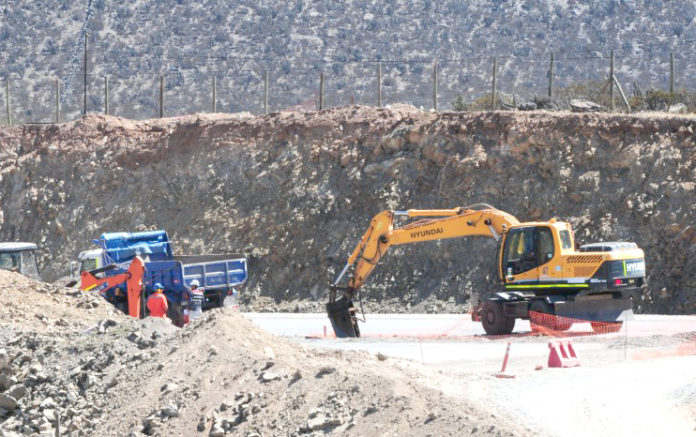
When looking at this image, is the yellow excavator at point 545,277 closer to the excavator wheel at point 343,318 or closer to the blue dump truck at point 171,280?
the excavator wheel at point 343,318

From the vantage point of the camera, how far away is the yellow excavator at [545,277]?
78.0ft

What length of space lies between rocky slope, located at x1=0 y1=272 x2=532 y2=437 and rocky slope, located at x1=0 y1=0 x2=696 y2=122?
45033 mm

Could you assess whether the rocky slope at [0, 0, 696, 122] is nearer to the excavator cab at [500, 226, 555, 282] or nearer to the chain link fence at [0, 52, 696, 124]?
the chain link fence at [0, 52, 696, 124]

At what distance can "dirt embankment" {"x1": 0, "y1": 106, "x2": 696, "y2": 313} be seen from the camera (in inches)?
1329

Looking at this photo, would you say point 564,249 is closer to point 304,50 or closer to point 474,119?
point 474,119

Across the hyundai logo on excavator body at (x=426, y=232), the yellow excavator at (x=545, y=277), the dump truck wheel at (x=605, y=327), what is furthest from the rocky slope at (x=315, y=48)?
the dump truck wheel at (x=605, y=327)

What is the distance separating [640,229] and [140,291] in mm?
14556

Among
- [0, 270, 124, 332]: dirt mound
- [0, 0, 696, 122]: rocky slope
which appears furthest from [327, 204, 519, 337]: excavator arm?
[0, 0, 696, 122]: rocky slope

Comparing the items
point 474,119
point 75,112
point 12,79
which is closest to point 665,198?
point 474,119

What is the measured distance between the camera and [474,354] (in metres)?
20.5

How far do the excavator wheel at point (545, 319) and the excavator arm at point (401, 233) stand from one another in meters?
1.98

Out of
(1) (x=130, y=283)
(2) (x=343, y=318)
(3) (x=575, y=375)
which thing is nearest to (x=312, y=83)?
(1) (x=130, y=283)

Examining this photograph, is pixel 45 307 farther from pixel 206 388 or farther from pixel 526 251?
pixel 526 251

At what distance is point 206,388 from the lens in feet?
48.8
